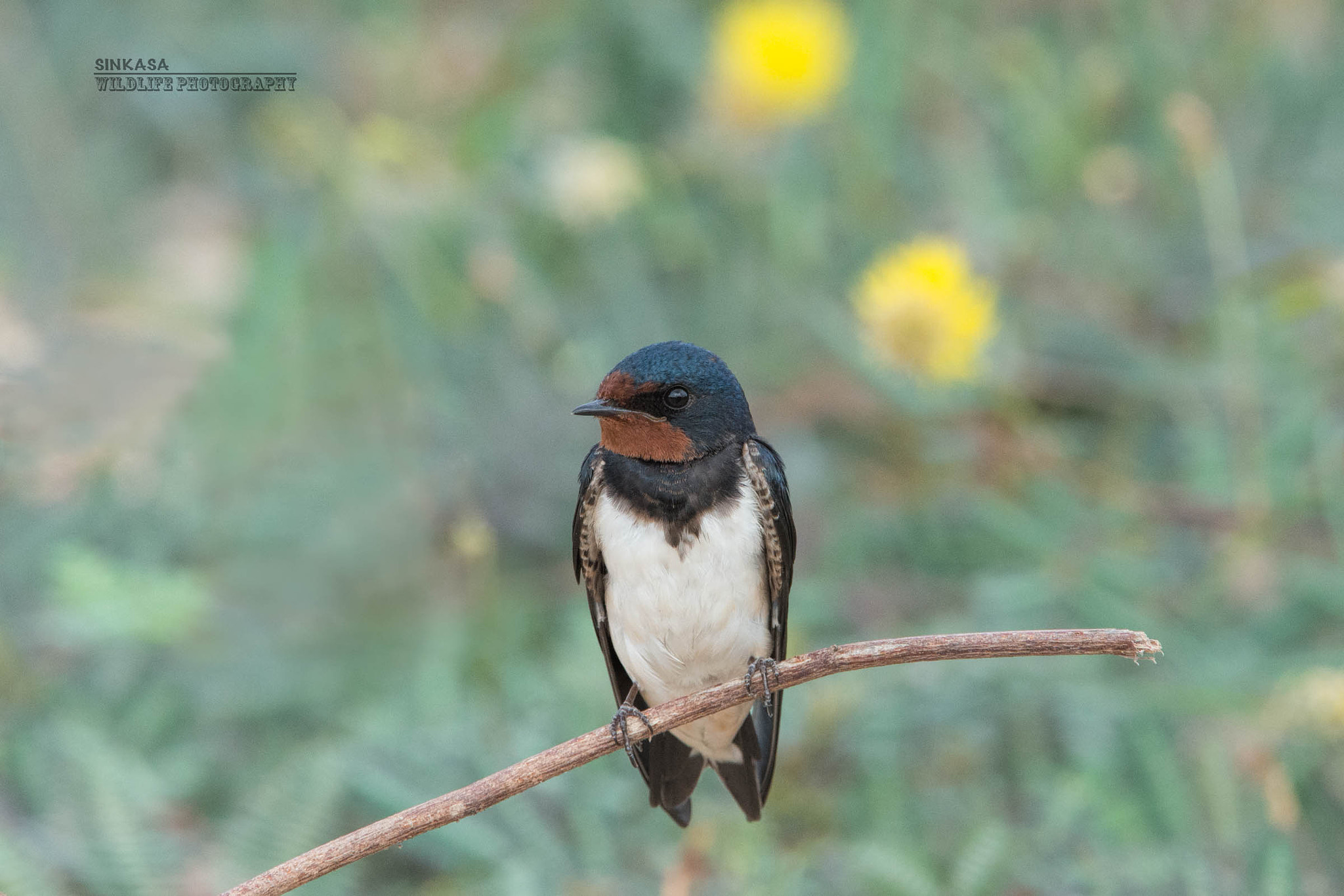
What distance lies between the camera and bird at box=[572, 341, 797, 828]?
2.23 metres

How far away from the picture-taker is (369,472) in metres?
4.29

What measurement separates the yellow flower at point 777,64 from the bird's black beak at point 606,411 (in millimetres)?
2706

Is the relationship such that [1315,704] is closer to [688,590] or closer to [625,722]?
[688,590]

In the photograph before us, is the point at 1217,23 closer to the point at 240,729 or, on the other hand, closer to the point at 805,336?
the point at 805,336

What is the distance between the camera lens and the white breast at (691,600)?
2312 millimetres

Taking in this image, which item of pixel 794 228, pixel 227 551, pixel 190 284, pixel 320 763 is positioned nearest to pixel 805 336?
pixel 794 228

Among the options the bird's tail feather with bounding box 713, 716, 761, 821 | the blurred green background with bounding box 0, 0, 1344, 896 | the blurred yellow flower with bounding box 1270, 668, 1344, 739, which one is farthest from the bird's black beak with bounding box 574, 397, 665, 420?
the blurred yellow flower with bounding box 1270, 668, 1344, 739

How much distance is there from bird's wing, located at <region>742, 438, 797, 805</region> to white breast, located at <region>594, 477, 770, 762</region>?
16 mm

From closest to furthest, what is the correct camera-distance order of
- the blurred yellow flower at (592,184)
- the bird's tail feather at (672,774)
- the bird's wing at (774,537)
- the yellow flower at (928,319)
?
the bird's wing at (774,537) < the bird's tail feather at (672,774) < the yellow flower at (928,319) < the blurred yellow flower at (592,184)

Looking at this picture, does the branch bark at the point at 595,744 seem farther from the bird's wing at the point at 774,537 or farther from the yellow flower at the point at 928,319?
the yellow flower at the point at 928,319

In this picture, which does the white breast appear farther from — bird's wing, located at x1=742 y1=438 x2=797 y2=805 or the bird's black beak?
the bird's black beak

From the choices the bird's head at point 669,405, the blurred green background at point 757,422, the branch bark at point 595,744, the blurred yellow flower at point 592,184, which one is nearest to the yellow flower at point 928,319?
the blurred green background at point 757,422

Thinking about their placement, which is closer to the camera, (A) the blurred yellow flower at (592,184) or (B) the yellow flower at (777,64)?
(A) the blurred yellow flower at (592,184)

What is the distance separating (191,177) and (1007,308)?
421 centimetres
